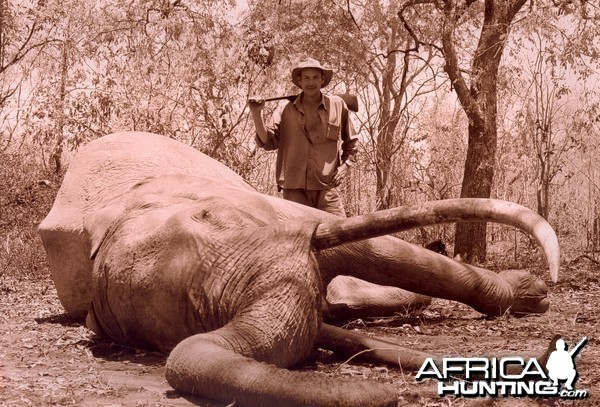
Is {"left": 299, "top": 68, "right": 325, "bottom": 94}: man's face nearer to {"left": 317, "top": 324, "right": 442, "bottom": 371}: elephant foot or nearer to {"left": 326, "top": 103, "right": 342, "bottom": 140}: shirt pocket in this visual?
{"left": 326, "top": 103, "right": 342, "bottom": 140}: shirt pocket

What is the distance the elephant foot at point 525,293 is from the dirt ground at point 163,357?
0.09m

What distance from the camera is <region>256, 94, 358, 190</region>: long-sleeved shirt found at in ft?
24.7

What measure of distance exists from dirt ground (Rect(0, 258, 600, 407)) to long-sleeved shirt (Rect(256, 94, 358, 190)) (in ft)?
4.80

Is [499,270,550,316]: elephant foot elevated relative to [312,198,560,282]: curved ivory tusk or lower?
lower

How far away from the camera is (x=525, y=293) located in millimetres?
6160

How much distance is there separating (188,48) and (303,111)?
5.23m

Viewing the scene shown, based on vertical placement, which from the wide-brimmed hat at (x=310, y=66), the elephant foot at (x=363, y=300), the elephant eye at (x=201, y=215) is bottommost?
the elephant foot at (x=363, y=300)

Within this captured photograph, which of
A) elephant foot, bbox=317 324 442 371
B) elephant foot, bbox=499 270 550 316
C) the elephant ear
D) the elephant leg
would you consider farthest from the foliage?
elephant foot, bbox=317 324 442 371

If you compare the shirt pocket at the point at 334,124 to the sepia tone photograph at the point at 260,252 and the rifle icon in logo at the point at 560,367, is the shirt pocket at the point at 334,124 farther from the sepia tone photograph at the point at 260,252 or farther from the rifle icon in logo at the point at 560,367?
the rifle icon in logo at the point at 560,367

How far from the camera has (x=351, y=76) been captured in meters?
14.4

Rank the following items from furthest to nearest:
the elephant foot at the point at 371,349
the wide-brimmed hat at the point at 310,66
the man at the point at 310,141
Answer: the man at the point at 310,141
the wide-brimmed hat at the point at 310,66
the elephant foot at the point at 371,349

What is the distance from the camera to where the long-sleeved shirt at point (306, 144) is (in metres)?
7.52

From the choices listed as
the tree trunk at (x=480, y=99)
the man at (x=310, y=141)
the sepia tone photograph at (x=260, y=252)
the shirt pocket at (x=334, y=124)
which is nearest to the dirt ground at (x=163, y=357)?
the sepia tone photograph at (x=260, y=252)

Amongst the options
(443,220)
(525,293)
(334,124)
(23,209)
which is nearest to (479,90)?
(334,124)
